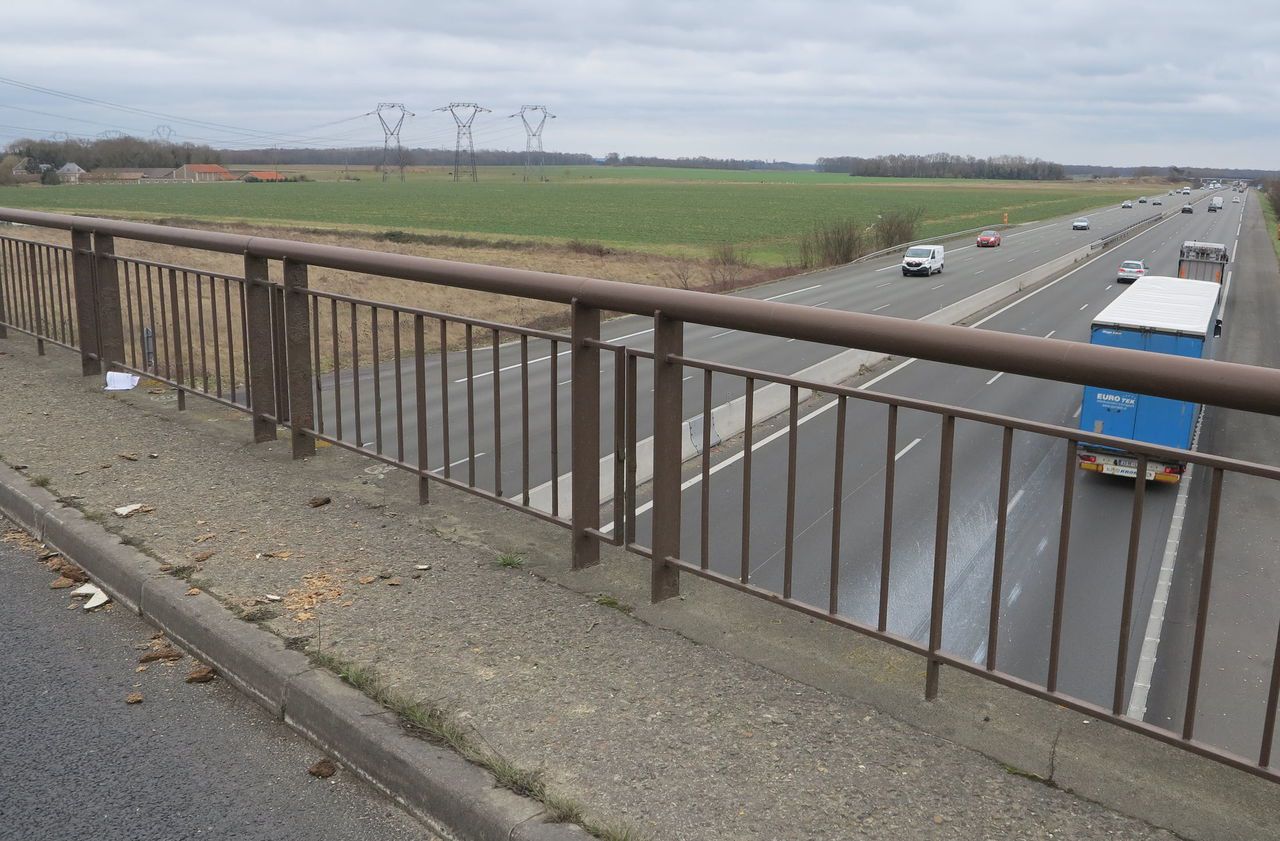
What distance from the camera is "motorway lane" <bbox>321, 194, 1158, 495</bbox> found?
730 inches

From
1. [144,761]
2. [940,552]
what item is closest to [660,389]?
[940,552]

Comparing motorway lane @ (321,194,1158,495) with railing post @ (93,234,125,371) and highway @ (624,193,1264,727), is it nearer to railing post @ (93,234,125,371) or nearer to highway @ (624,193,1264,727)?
railing post @ (93,234,125,371)

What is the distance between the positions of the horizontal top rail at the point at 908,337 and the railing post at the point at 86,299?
3693 millimetres

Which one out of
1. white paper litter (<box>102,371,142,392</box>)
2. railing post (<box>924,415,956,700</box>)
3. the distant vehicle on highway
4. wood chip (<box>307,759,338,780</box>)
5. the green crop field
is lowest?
the distant vehicle on highway

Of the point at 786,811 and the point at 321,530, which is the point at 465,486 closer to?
the point at 321,530

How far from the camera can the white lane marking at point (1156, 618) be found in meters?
12.2

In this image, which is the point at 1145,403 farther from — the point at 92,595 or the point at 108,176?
the point at 108,176

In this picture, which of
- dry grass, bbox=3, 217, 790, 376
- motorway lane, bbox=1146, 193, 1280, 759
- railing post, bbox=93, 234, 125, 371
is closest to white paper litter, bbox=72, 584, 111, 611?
railing post, bbox=93, 234, 125, 371

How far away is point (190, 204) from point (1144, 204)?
133 m

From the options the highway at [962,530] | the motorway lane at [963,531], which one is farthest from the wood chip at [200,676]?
the motorway lane at [963,531]

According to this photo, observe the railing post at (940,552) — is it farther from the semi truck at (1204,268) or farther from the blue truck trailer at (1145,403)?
the semi truck at (1204,268)

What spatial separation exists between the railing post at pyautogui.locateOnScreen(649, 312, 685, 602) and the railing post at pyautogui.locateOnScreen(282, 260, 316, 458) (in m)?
2.60

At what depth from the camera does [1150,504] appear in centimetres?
2086

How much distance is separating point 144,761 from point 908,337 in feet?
8.76
